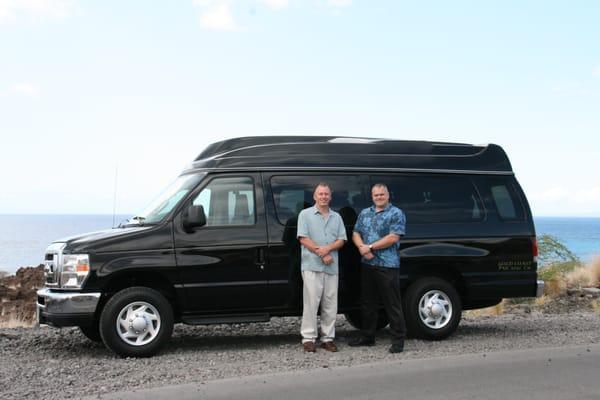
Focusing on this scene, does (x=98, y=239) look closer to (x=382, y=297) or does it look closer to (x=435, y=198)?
(x=382, y=297)

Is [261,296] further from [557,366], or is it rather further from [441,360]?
[557,366]

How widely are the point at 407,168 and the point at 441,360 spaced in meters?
2.78

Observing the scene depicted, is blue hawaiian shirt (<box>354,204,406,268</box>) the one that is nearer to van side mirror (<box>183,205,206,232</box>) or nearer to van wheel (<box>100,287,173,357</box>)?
van side mirror (<box>183,205,206,232</box>)

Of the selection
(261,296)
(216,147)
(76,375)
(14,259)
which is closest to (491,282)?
(261,296)

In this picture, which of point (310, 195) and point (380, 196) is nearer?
point (380, 196)

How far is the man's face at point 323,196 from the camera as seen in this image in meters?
8.51

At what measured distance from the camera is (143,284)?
8656mm

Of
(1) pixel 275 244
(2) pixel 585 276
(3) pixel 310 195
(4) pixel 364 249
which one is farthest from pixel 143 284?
(2) pixel 585 276

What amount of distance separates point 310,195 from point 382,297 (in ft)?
4.92

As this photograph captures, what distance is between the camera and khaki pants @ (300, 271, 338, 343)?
28.1 feet

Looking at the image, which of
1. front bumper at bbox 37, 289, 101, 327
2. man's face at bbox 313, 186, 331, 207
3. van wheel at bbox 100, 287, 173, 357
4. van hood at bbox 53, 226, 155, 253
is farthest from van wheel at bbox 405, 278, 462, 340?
front bumper at bbox 37, 289, 101, 327

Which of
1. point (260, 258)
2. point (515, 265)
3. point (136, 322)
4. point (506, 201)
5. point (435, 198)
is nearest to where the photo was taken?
point (136, 322)

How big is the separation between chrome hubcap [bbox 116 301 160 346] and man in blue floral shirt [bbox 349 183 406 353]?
2.51 meters

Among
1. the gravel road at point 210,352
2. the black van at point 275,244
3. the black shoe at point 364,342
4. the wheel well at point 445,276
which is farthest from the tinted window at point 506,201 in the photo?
the black shoe at point 364,342
